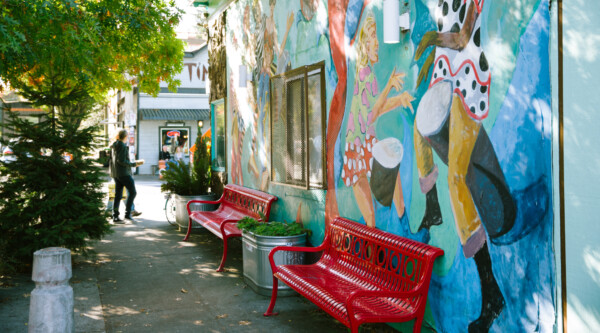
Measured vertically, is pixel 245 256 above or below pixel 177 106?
below

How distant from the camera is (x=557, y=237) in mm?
3248

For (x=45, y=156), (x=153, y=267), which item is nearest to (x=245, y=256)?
(x=153, y=267)

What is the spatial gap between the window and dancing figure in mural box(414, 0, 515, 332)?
2.17 m

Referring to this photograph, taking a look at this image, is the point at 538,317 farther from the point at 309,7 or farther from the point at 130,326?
the point at 309,7

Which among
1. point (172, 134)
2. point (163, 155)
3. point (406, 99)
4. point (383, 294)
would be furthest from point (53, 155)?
point (172, 134)

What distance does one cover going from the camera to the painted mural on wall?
11.2 ft

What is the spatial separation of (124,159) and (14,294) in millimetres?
5851

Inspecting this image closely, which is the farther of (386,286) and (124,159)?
(124,159)

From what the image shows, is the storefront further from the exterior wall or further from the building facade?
the exterior wall

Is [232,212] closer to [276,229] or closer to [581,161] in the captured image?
[276,229]

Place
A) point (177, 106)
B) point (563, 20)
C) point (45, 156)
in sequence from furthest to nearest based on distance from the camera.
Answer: point (177, 106) → point (45, 156) → point (563, 20)

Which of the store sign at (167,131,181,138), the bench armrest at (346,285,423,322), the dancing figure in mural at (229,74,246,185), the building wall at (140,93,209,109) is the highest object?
the building wall at (140,93,209,109)

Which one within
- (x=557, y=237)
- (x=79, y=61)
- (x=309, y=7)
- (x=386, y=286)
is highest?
(x=309, y=7)

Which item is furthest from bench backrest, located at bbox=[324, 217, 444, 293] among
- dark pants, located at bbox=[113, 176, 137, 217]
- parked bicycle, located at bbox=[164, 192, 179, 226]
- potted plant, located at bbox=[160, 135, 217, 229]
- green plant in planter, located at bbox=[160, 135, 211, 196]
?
dark pants, located at bbox=[113, 176, 137, 217]
